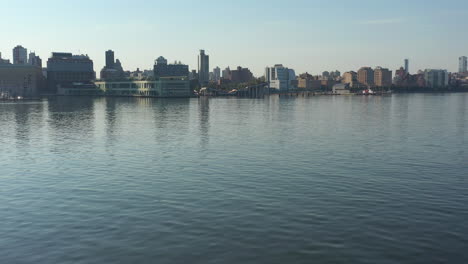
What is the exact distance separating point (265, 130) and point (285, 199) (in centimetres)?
5032

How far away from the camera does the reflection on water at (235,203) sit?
72.9ft

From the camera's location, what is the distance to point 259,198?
3203cm

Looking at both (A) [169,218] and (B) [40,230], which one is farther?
(A) [169,218]

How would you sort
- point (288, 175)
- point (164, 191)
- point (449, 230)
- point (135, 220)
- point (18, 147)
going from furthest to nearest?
point (18, 147)
point (288, 175)
point (164, 191)
point (135, 220)
point (449, 230)

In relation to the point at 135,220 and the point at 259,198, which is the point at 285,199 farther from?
the point at 135,220

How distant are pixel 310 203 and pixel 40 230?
17253 mm

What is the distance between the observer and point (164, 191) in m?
34.3

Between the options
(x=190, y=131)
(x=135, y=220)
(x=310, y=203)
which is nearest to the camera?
(x=135, y=220)

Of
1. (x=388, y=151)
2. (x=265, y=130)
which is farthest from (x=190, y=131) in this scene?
(x=388, y=151)

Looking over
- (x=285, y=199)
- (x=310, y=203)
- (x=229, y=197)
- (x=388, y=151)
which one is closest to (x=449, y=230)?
(x=310, y=203)

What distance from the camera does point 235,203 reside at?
1211 inches

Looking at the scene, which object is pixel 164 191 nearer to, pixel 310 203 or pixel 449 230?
pixel 310 203

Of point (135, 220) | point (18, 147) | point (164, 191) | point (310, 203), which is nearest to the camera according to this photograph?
point (135, 220)

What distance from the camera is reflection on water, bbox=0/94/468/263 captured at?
22.2 metres
